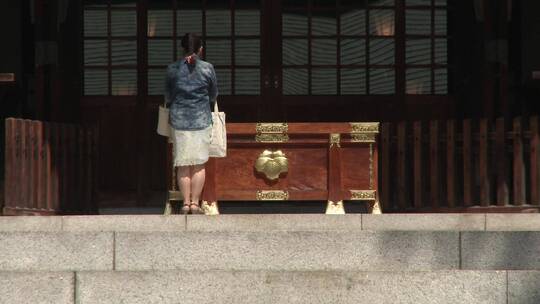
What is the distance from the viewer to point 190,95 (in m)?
10.5

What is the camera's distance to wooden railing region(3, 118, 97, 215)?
10859 mm

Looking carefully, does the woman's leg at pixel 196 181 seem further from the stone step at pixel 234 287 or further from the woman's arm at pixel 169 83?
the stone step at pixel 234 287

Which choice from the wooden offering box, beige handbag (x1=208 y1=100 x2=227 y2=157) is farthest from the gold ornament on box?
beige handbag (x1=208 y1=100 x2=227 y2=157)

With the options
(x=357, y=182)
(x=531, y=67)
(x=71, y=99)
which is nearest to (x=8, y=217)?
(x=357, y=182)

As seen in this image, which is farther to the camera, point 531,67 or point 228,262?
point 531,67

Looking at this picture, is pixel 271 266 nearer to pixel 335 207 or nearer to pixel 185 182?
pixel 185 182

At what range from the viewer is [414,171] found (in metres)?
11.8

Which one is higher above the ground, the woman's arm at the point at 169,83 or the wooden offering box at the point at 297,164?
the woman's arm at the point at 169,83

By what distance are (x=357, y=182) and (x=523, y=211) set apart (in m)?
1.65

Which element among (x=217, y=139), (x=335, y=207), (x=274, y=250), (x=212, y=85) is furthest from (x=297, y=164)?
(x=274, y=250)

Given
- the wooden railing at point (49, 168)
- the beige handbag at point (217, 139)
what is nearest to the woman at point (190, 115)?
the beige handbag at point (217, 139)

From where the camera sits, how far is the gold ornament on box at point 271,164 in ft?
38.1

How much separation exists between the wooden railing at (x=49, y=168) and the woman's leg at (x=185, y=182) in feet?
4.66

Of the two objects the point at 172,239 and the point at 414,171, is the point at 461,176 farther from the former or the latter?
the point at 172,239
